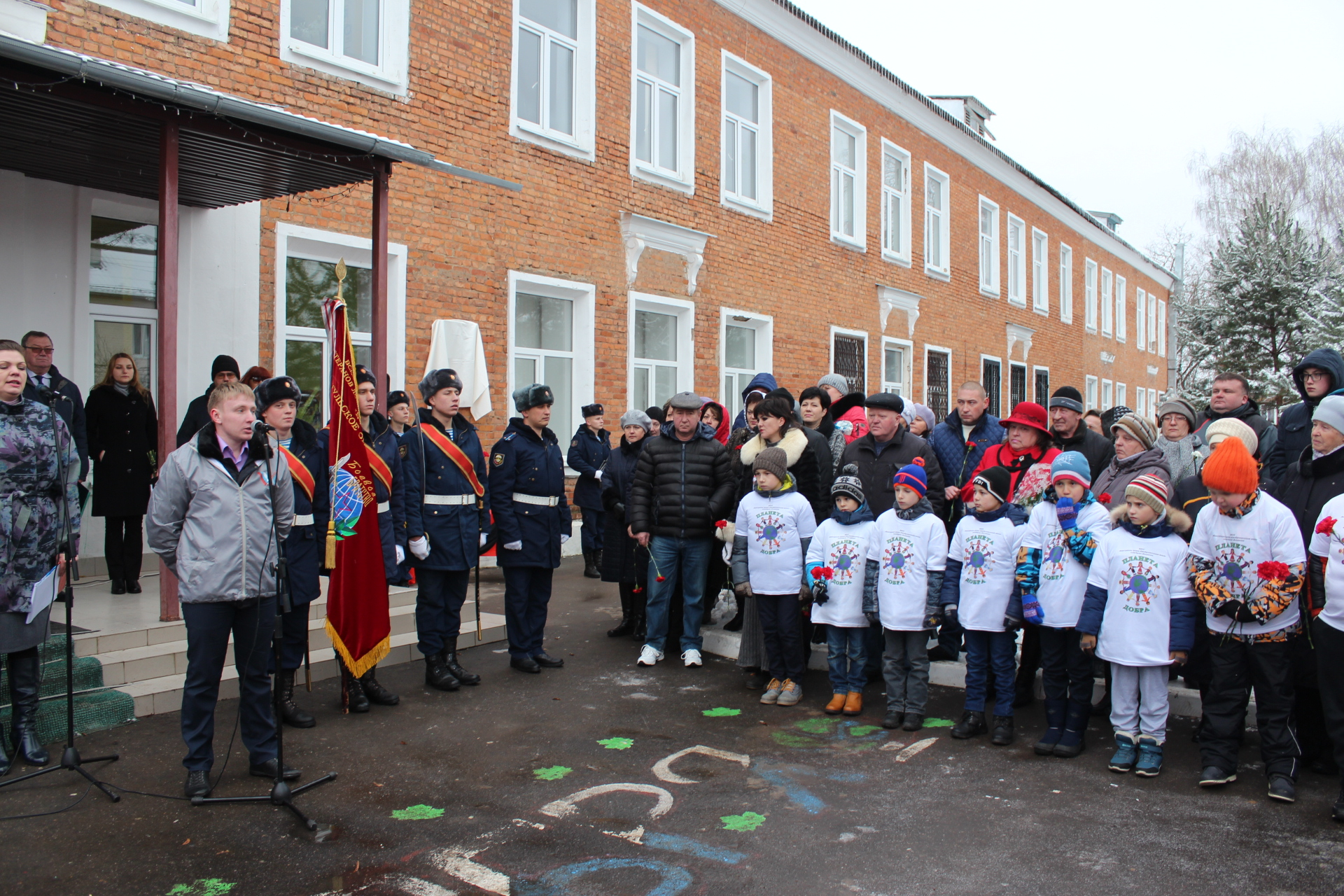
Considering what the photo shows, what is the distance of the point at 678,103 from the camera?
46.6 feet

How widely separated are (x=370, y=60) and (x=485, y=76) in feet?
4.67

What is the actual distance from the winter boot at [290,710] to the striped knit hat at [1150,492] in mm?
4707

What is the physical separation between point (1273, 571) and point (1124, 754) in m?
1.19

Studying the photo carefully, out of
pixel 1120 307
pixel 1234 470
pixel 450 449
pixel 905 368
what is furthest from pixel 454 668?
pixel 1120 307

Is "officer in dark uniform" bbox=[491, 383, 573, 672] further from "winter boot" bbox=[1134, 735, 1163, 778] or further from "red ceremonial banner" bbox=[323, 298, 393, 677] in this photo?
"winter boot" bbox=[1134, 735, 1163, 778]

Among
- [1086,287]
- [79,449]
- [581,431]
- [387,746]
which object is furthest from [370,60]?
[1086,287]

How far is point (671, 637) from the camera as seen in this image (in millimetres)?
7566

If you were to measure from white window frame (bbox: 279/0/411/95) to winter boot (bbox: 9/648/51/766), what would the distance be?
6188mm

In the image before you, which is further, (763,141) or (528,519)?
(763,141)

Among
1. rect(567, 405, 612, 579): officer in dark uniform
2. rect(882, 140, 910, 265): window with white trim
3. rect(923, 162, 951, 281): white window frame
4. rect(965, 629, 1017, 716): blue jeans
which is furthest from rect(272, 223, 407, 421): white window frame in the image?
rect(923, 162, 951, 281): white window frame

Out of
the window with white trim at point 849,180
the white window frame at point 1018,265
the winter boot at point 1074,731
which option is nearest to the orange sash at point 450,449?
the winter boot at point 1074,731

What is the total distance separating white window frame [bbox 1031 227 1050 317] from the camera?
27.5 meters

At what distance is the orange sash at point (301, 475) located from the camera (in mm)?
5457

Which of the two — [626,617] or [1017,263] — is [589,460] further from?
[1017,263]
